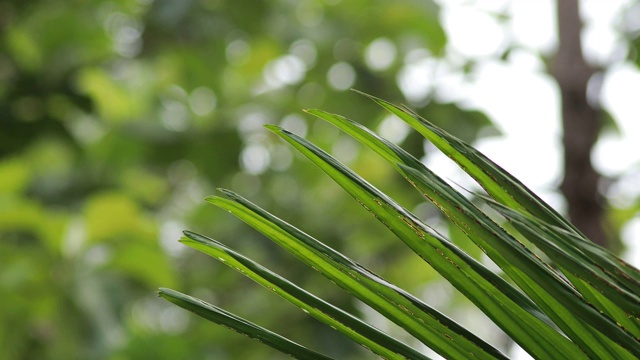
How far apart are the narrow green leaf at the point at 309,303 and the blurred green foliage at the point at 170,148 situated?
145cm

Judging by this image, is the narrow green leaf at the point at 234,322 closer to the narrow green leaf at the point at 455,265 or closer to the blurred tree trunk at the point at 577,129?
the narrow green leaf at the point at 455,265

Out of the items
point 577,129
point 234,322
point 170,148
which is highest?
point 170,148

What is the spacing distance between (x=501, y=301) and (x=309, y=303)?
0.19 feet

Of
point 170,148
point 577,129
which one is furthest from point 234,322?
point 170,148

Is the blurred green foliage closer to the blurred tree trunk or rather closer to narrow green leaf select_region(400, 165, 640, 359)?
the blurred tree trunk

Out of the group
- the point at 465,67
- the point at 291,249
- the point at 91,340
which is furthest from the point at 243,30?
the point at 291,249

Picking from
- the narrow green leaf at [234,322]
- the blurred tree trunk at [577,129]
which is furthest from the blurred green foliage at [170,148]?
the narrow green leaf at [234,322]

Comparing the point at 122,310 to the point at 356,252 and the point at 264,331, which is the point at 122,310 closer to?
the point at 356,252

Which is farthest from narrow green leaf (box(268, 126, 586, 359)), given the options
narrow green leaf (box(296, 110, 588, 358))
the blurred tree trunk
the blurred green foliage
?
the blurred green foliage

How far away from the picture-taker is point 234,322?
28 centimetres

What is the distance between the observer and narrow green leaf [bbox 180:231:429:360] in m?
0.28

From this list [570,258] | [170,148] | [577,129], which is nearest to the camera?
[570,258]

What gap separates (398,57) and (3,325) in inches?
43.5

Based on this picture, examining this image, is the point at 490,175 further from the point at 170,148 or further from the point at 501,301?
the point at 170,148
